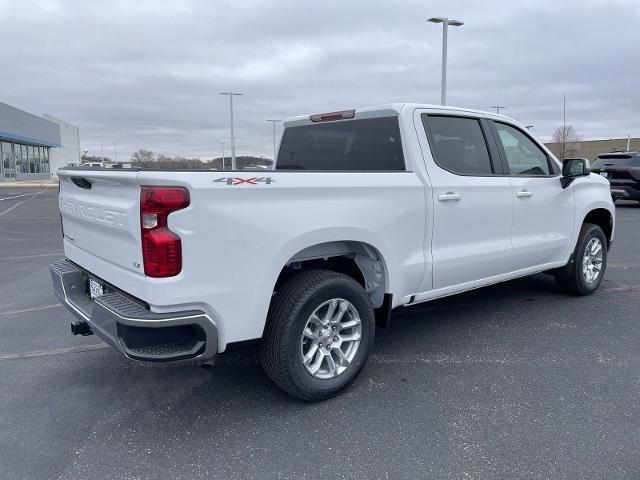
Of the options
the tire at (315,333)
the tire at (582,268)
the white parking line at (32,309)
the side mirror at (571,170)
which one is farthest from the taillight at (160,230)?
the tire at (582,268)

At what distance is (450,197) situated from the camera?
391cm

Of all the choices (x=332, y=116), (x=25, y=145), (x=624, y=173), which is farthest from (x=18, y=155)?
(x=332, y=116)

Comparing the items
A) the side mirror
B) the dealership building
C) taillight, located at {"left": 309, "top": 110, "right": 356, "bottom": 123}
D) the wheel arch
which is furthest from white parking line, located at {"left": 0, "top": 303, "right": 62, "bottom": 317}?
the dealership building

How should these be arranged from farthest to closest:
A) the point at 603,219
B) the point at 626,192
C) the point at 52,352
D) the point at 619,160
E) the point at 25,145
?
the point at 25,145 → the point at 619,160 → the point at 626,192 → the point at 603,219 → the point at 52,352

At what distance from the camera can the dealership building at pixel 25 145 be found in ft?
140

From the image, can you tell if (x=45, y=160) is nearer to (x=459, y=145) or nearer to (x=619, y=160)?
(x=619, y=160)

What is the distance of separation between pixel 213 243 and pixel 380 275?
139 cm

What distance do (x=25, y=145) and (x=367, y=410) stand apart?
55888 millimetres

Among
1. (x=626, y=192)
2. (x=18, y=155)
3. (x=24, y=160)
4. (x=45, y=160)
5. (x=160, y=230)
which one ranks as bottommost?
(x=626, y=192)

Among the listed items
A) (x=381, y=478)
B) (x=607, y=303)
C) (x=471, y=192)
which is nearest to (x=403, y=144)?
(x=471, y=192)

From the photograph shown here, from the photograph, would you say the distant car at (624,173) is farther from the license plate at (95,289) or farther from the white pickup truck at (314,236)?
the license plate at (95,289)

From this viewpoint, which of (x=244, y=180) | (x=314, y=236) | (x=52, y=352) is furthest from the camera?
(x=52, y=352)

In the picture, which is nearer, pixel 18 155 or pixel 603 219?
pixel 603 219

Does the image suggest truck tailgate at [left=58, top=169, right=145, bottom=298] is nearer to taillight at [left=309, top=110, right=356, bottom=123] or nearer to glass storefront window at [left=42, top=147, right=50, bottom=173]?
taillight at [left=309, top=110, right=356, bottom=123]
